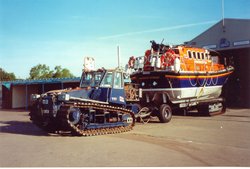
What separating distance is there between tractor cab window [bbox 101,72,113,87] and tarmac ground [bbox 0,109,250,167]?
2.49 m

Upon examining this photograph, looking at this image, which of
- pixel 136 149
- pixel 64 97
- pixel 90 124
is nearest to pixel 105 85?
pixel 90 124

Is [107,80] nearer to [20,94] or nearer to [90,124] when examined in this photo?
[90,124]

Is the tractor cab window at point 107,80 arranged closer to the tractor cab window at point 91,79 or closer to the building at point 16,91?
the tractor cab window at point 91,79

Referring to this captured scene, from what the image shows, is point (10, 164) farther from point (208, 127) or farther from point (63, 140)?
point (208, 127)

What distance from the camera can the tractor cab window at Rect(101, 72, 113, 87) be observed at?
1395 centimetres

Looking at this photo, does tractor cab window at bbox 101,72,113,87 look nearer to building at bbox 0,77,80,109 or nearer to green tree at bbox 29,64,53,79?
building at bbox 0,77,80,109

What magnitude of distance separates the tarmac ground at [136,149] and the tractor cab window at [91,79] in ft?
9.31

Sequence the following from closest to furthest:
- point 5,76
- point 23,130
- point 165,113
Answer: point 23,130
point 165,113
point 5,76

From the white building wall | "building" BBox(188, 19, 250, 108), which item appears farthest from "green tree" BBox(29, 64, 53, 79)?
"building" BBox(188, 19, 250, 108)

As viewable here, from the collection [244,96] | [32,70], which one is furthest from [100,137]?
[32,70]
